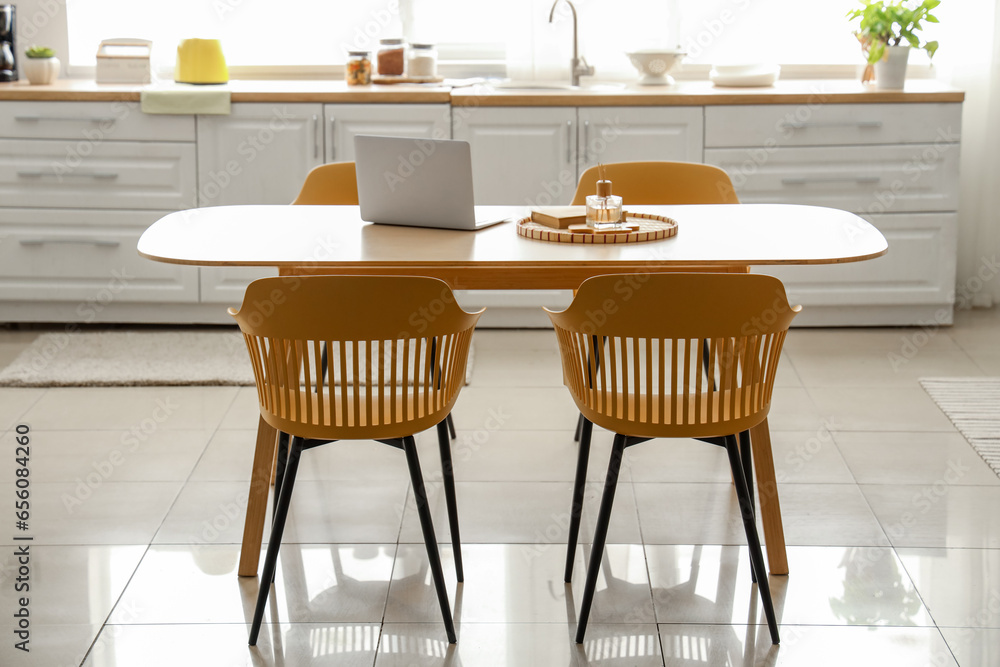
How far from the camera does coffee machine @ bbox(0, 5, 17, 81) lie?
165 inches

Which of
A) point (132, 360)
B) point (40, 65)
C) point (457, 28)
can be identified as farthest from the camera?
point (457, 28)

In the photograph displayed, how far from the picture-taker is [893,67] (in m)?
4.02

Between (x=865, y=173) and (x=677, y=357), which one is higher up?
(x=865, y=173)

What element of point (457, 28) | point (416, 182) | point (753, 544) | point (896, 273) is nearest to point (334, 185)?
point (416, 182)

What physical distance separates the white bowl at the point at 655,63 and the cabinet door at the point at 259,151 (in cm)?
128

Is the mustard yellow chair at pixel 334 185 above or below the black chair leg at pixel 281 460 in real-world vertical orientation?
above

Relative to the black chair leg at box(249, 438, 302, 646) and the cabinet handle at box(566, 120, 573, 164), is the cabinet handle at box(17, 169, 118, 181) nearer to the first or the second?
the cabinet handle at box(566, 120, 573, 164)

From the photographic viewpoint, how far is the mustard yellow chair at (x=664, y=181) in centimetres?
304

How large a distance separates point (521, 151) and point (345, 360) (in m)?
2.32

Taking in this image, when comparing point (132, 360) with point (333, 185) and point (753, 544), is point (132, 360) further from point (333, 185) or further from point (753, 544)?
point (753, 544)

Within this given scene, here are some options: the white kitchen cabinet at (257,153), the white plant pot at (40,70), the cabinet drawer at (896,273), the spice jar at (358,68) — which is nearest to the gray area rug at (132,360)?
the white kitchen cabinet at (257,153)

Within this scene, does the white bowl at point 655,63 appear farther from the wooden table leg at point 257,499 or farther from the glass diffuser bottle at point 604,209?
the wooden table leg at point 257,499

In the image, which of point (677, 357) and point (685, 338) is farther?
point (677, 357)

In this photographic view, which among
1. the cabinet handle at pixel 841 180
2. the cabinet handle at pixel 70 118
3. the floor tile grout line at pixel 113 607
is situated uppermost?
the cabinet handle at pixel 70 118
